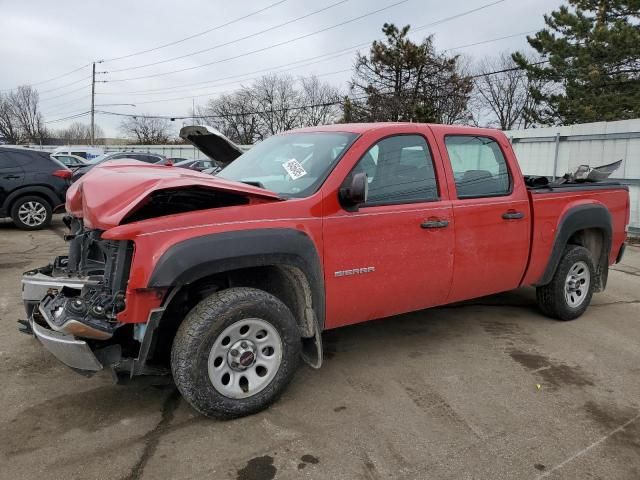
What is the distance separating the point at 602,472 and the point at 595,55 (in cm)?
2209

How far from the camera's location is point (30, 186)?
10.1m

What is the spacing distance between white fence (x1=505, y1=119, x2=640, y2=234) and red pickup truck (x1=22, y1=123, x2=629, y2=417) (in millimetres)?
Result: 7298

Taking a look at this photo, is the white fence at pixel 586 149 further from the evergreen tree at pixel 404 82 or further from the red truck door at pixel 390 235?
the evergreen tree at pixel 404 82

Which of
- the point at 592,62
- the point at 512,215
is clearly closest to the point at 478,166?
the point at 512,215

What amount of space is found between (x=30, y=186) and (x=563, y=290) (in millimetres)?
9532

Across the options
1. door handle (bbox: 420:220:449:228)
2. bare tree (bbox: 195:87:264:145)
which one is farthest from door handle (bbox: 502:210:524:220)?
bare tree (bbox: 195:87:264:145)

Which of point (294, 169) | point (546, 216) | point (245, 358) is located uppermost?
point (294, 169)

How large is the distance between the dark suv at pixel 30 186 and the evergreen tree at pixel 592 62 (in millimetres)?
19152

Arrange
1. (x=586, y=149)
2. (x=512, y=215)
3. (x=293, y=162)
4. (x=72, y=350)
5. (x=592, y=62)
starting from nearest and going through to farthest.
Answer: (x=72, y=350) < (x=293, y=162) < (x=512, y=215) < (x=586, y=149) < (x=592, y=62)

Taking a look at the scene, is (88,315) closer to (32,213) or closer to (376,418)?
(376,418)

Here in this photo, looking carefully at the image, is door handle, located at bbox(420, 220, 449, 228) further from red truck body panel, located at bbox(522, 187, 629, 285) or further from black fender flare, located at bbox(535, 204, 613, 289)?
black fender flare, located at bbox(535, 204, 613, 289)

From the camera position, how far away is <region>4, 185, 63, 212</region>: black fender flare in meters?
9.94

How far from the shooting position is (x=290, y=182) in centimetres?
362

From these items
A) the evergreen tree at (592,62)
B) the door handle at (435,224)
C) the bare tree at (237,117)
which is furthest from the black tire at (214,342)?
the bare tree at (237,117)
